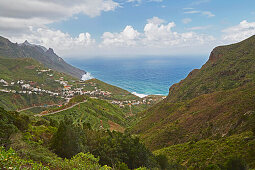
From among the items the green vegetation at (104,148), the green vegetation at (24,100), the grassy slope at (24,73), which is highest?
the grassy slope at (24,73)

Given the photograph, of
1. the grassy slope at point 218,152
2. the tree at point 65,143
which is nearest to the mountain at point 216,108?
the grassy slope at point 218,152

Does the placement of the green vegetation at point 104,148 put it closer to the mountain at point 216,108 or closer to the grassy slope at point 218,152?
the grassy slope at point 218,152

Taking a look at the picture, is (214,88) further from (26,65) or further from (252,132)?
(26,65)

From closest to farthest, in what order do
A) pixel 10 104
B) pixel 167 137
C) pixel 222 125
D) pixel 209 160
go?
pixel 209 160
pixel 222 125
pixel 167 137
pixel 10 104

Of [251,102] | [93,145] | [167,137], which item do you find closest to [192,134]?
[167,137]

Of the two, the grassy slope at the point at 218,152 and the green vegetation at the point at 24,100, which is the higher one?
the grassy slope at the point at 218,152

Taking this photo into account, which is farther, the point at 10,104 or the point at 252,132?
the point at 10,104

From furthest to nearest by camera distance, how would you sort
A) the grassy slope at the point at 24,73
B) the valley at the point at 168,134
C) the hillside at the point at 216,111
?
the grassy slope at the point at 24,73 → the hillside at the point at 216,111 → the valley at the point at 168,134

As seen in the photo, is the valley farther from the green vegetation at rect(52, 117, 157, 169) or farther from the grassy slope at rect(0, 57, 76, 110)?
the grassy slope at rect(0, 57, 76, 110)
